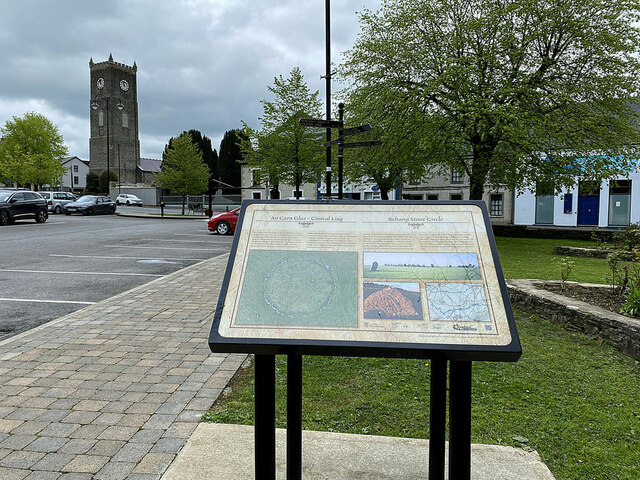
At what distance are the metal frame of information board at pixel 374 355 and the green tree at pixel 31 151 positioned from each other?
54794mm

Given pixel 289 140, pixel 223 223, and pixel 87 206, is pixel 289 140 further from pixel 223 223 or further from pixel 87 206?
pixel 87 206

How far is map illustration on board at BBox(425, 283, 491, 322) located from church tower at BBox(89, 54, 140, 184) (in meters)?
93.7

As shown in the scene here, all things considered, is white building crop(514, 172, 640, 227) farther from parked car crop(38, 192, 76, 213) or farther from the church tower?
the church tower

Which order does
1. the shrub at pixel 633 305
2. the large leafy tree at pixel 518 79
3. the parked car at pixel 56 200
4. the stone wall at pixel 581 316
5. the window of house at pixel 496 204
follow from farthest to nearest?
the parked car at pixel 56 200 → the window of house at pixel 496 204 → the large leafy tree at pixel 518 79 → the shrub at pixel 633 305 → the stone wall at pixel 581 316

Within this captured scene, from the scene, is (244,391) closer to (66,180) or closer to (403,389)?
(403,389)

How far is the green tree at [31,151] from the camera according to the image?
4938 cm

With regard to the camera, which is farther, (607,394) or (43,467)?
(607,394)

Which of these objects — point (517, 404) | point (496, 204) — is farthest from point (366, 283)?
point (496, 204)

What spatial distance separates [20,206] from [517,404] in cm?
2801

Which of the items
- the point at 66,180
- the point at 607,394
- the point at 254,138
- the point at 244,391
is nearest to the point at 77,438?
the point at 244,391

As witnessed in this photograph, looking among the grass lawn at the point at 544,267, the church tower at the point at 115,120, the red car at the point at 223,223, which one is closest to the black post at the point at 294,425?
the grass lawn at the point at 544,267

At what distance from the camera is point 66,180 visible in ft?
342

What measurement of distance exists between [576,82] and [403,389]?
735 inches

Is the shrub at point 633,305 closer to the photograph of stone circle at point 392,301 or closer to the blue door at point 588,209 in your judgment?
the photograph of stone circle at point 392,301
